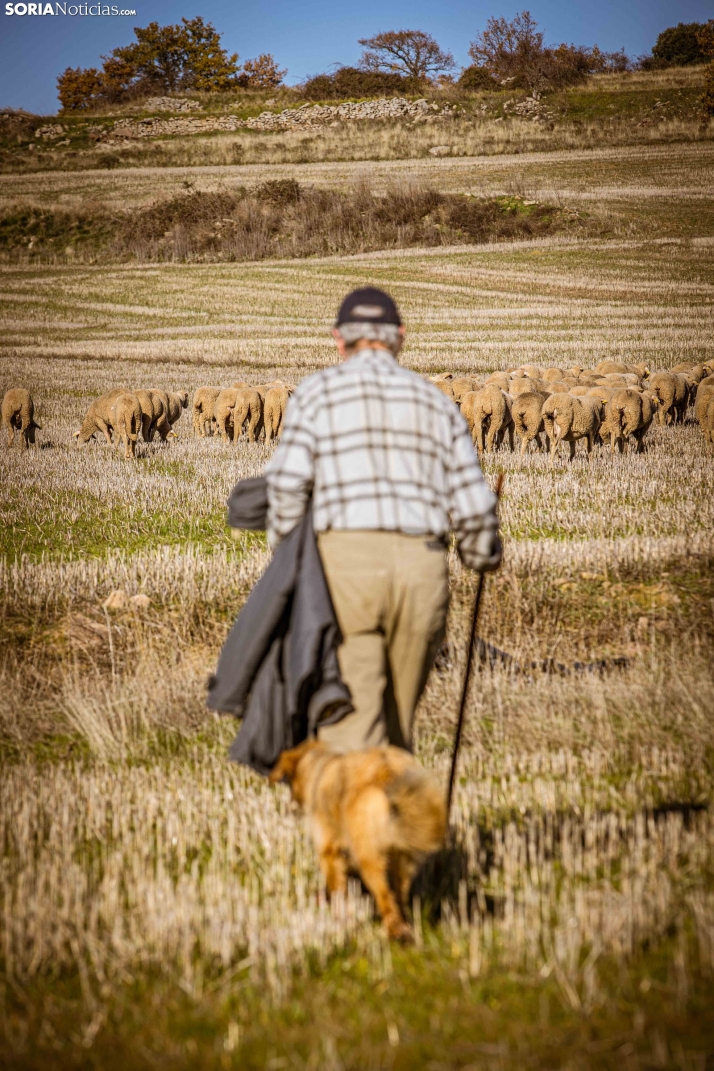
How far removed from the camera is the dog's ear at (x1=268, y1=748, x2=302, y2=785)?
3436 mm

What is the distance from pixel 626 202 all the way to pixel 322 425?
49.5 metres

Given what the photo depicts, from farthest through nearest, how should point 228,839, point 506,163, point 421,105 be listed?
point 421,105
point 506,163
point 228,839

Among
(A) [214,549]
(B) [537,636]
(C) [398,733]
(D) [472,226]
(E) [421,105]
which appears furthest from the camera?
(E) [421,105]

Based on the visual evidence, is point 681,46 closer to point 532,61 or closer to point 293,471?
point 532,61

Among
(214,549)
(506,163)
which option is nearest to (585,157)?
(506,163)

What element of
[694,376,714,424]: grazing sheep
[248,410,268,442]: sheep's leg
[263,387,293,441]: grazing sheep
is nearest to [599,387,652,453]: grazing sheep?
[694,376,714,424]: grazing sheep

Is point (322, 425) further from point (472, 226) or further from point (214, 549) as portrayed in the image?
point (472, 226)

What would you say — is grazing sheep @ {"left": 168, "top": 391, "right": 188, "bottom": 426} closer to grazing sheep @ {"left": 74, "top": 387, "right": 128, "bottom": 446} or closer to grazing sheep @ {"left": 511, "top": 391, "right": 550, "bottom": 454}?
grazing sheep @ {"left": 74, "top": 387, "right": 128, "bottom": 446}

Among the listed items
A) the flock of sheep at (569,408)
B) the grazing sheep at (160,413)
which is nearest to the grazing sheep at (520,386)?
the flock of sheep at (569,408)

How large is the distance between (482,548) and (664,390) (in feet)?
48.7

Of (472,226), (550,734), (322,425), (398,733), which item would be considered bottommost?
(550,734)

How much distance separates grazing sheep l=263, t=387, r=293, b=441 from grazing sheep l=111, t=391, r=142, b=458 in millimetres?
2344

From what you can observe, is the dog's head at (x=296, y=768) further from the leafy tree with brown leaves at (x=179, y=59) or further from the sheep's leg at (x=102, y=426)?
the leafy tree with brown leaves at (x=179, y=59)

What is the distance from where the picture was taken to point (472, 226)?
1865 inches
